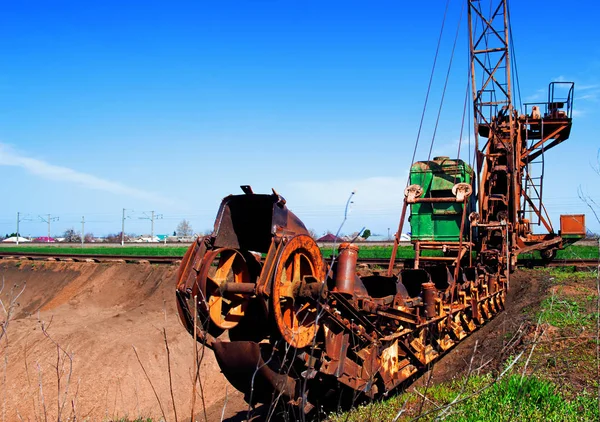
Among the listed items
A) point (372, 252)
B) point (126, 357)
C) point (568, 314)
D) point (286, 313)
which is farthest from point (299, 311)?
point (372, 252)

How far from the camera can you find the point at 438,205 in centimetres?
1112

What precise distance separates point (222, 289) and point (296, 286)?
796 millimetres

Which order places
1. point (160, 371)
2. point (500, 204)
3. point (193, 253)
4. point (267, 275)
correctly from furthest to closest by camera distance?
point (500, 204)
point (160, 371)
point (193, 253)
point (267, 275)

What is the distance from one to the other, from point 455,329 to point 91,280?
1573 centimetres

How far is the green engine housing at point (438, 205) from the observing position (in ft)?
36.2

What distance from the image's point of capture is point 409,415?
5148 mm

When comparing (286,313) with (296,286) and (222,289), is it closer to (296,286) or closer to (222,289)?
(296,286)

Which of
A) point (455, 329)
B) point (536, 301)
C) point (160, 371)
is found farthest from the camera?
point (160, 371)

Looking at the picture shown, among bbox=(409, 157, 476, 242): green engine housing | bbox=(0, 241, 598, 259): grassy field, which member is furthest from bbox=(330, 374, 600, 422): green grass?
bbox=(409, 157, 476, 242): green engine housing

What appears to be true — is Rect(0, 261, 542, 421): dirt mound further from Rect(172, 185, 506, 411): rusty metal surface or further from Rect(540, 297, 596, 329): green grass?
Rect(172, 185, 506, 411): rusty metal surface

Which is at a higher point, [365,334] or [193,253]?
[193,253]

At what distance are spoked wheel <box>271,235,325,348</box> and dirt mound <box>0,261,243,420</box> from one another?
3579mm

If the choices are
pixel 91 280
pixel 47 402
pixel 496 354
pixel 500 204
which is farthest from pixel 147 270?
pixel 496 354

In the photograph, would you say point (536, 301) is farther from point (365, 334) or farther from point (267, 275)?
point (267, 275)
